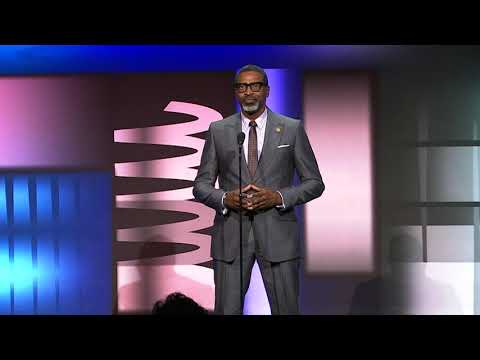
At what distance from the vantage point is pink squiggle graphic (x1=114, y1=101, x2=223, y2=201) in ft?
19.2

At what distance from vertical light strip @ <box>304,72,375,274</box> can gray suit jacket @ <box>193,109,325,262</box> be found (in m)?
1.69

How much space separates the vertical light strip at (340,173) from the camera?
5816 millimetres

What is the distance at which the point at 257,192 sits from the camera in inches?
157

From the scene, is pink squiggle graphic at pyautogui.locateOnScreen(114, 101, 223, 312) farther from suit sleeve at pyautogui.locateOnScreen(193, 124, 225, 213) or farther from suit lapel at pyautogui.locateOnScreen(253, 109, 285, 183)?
suit lapel at pyautogui.locateOnScreen(253, 109, 285, 183)

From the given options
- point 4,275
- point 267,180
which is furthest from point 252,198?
point 4,275

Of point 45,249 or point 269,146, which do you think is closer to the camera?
point 269,146

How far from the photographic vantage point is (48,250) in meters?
5.84

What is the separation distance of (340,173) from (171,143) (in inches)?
45.5

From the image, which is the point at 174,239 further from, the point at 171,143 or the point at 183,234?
the point at 171,143

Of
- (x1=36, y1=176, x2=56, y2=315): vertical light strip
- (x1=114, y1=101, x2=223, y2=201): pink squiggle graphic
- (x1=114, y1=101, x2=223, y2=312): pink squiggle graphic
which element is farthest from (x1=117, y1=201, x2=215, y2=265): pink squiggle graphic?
(x1=36, y1=176, x2=56, y2=315): vertical light strip
